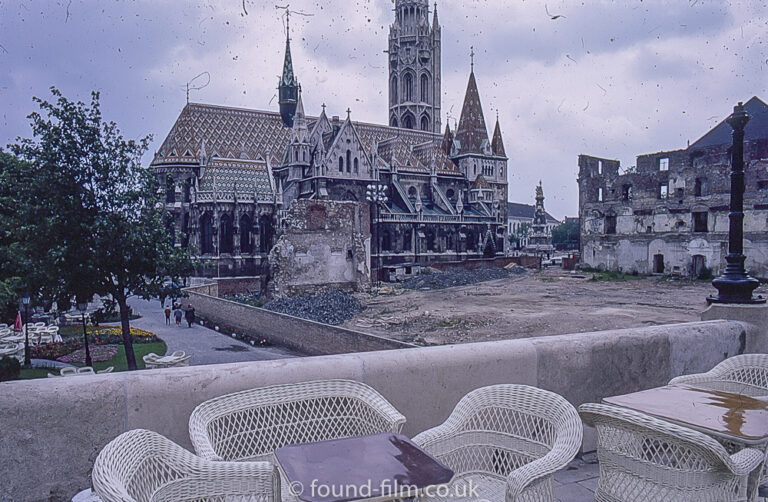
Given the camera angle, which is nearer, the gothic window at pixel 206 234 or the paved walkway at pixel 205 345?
the paved walkway at pixel 205 345

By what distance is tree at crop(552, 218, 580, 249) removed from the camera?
108 m

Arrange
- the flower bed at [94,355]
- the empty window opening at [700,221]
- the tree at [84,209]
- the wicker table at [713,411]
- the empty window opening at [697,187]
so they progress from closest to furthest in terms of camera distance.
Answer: the wicker table at [713,411]
the tree at [84,209]
the flower bed at [94,355]
the empty window opening at [700,221]
the empty window opening at [697,187]

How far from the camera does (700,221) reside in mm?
35406

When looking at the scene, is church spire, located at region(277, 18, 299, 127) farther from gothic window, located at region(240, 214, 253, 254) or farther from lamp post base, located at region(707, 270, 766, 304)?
lamp post base, located at region(707, 270, 766, 304)

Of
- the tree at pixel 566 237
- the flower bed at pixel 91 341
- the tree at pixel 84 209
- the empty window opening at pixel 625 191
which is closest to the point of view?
the tree at pixel 84 209

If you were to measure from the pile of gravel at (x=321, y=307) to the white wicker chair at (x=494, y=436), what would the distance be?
1931cm

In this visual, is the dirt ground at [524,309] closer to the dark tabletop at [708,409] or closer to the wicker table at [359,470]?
the dark tabletop at [708,409]

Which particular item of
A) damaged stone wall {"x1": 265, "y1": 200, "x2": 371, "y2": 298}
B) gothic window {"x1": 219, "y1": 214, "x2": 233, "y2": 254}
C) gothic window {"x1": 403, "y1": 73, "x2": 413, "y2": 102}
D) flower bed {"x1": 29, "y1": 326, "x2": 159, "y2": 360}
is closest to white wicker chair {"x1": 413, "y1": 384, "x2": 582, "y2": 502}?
flower bed {"x1": 29, "y1": 326, "x2": 159, "y2": 360}

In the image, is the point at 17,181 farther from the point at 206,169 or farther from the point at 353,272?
the point at 206,169

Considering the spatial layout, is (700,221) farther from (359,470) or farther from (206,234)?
(359,470)

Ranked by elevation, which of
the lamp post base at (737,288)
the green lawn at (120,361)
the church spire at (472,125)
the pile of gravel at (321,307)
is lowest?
the green lawn at (120,361)

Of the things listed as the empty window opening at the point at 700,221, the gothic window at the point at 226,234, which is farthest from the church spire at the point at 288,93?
the empty window opening at the point at 700,221

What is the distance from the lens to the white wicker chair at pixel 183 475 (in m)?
2.31

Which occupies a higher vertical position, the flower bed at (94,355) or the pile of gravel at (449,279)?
the pile of gravel at (449,279)
